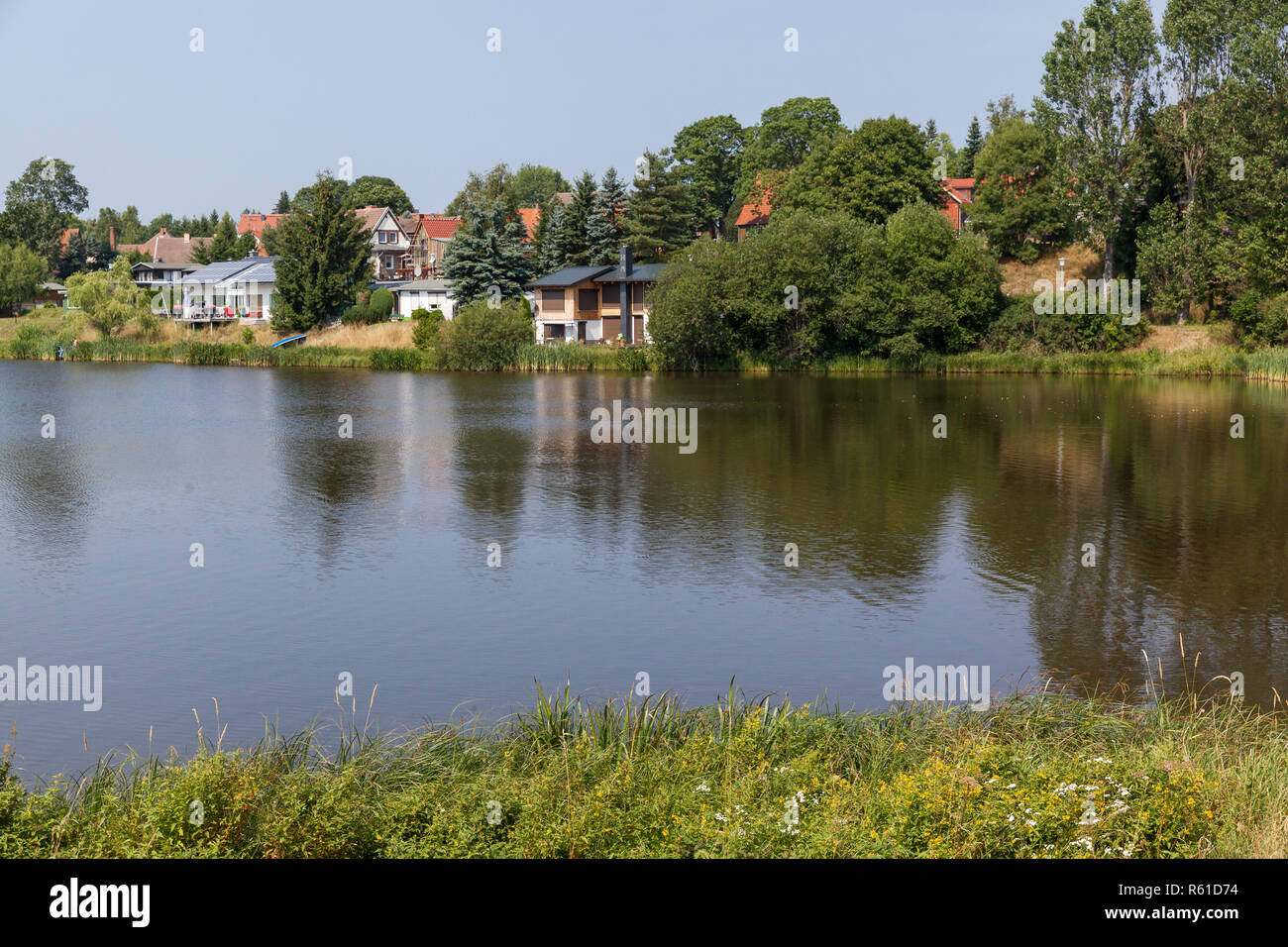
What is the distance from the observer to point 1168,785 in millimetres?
8367

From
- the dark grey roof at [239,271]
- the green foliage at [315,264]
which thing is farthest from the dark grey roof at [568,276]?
the dark grey roof at [239,271]

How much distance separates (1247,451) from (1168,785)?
3034cm

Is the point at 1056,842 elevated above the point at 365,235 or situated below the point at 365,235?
below

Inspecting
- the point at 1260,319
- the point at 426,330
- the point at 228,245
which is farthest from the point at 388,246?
the point at 1260,319

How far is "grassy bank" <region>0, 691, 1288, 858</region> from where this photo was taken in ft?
26.2

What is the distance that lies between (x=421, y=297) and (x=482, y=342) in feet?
80.1

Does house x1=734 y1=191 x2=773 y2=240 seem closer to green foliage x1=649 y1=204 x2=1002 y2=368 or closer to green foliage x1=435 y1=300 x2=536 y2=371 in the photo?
Result: green foliage x1=649 y1=204 x2=1002 y2=368

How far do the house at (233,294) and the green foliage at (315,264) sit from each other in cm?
726

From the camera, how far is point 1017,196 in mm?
81188

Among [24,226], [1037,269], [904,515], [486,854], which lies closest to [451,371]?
[1037,269]

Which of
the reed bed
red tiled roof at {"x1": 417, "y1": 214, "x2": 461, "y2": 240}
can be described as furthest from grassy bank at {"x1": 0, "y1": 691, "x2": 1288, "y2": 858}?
red tiled roof at {"x1": 417, "y1": 214, "x2": 461, "y2": 240}

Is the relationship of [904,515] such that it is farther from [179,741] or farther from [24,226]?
[24,226]

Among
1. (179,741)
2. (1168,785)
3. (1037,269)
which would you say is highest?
(1037,269)
